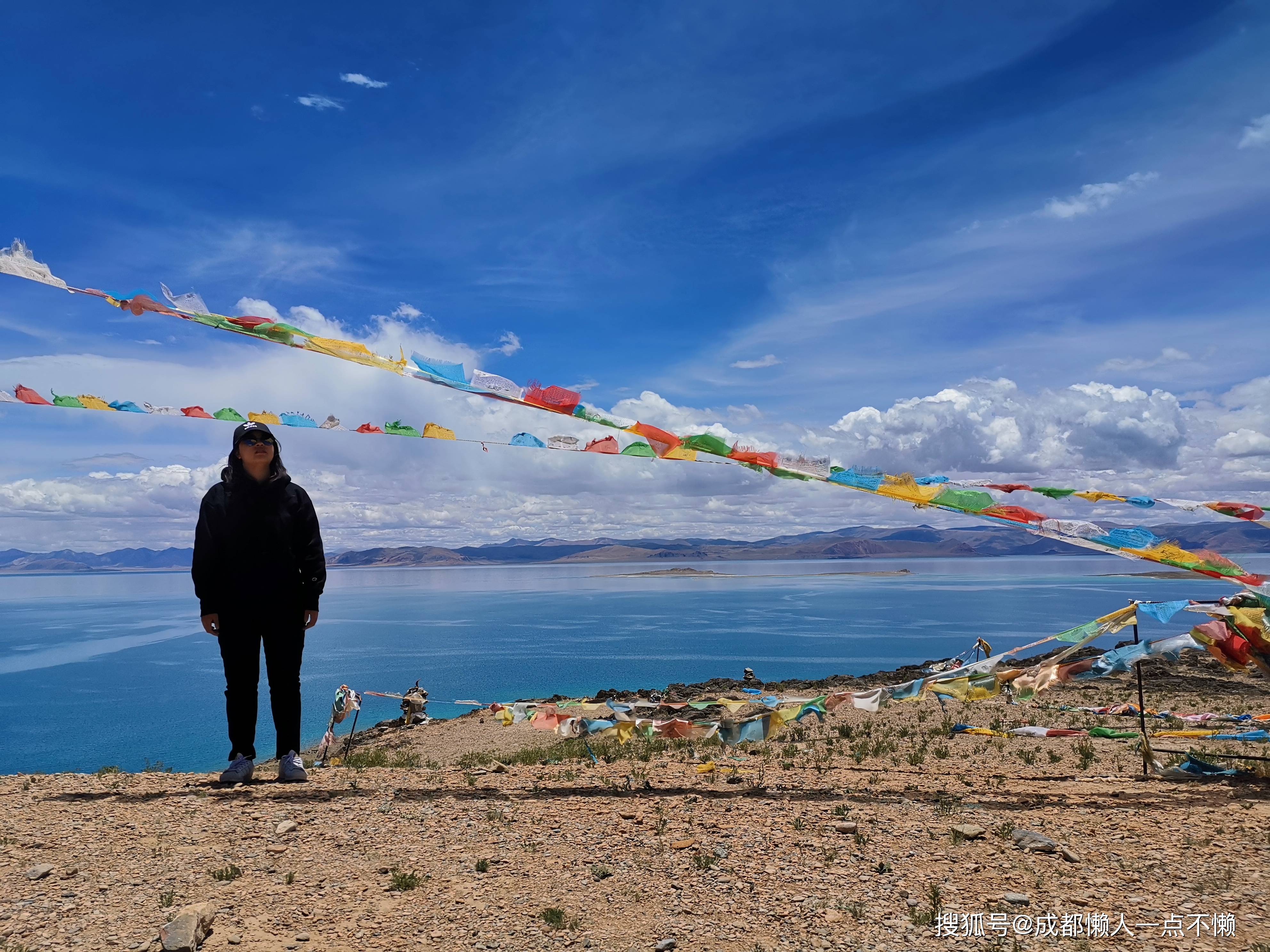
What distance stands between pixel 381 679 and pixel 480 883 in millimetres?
38213

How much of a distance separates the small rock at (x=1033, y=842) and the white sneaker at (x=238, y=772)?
20.3 ft

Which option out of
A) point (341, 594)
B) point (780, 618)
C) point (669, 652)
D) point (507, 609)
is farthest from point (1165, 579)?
point (341, 594)

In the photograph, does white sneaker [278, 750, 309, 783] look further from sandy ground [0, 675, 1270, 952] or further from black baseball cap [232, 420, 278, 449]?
black baseball cap [232, 420, 278, 449]

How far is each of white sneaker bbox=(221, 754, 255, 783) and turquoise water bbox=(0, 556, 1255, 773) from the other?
9.08 meters

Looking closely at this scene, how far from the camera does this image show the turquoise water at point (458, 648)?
28.7 m

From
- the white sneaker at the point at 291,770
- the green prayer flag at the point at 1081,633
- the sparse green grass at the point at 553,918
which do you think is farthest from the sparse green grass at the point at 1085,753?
the white sneaker at the point at 291,770

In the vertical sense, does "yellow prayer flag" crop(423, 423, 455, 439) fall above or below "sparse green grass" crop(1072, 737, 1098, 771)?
above

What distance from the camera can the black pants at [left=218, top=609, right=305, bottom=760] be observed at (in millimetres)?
6180

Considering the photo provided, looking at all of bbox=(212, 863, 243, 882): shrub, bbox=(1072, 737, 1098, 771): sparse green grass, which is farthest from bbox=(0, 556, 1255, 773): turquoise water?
bbox=(212, 863, 243, 882): shrub

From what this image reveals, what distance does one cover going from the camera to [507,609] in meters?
96.9

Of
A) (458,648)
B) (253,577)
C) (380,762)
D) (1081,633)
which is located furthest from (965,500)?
(458,648)

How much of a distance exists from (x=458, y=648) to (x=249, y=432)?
167 feet

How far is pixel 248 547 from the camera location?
6.18m

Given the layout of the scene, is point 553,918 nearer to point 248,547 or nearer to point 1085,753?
point 248,547
